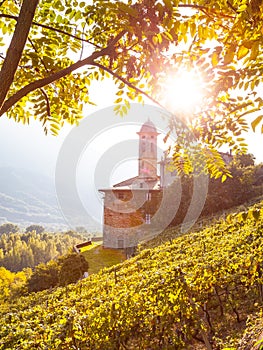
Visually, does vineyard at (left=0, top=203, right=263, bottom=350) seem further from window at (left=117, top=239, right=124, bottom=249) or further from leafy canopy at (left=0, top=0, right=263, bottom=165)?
window at (left=117, top=239, right=124, bottom=249)

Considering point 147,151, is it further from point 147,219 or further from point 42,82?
point 42,82

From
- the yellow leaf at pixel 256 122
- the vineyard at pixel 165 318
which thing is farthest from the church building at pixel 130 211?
the yellow leaf at pixel 256 122

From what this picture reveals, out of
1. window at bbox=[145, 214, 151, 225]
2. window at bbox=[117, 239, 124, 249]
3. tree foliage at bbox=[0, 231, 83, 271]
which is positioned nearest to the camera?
window at bbox=[145, 214, 151, 225]

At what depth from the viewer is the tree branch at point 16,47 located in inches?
83.6

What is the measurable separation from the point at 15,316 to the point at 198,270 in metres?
4.49

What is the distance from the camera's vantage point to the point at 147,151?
4572cm

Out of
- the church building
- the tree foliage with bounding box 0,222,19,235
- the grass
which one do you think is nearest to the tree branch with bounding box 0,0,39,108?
the grass

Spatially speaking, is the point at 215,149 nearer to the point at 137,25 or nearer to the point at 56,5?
the point at 137,25

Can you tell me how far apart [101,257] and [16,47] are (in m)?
29.9

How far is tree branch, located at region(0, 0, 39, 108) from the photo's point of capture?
212 cm

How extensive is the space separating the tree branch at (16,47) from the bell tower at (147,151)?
1600 inches

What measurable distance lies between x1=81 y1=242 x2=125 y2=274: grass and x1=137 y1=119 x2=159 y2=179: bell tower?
40.6ft

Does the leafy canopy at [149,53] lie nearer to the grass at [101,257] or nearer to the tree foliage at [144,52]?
the tree foliage at [144,52]

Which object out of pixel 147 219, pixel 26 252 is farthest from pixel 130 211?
pixel 26 252
